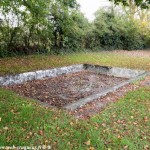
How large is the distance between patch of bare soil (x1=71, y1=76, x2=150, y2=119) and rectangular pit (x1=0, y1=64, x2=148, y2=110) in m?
0.17

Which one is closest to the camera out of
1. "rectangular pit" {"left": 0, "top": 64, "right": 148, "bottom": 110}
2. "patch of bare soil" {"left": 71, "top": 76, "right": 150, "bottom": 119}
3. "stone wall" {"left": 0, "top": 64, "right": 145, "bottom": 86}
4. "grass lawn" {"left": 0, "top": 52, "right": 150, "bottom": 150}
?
"grass lawn" {"left": 0, "top": 52, "right": 150, "bottom": 150}

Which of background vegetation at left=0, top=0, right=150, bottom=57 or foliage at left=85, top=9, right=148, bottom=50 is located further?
foliage at left=85, top=9, right=148, bottom=50

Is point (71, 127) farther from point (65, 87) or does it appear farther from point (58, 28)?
point (58, 28)

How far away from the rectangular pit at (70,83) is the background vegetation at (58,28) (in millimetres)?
3161

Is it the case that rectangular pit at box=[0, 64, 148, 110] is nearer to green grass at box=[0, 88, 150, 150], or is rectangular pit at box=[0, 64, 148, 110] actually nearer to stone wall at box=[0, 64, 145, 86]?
stone wall at box=[0, 64, 145, 86]

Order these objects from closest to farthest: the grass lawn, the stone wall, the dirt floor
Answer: the grass lawn, the dirt floor, the stone wall

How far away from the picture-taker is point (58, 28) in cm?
1812

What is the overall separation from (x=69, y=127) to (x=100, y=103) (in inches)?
83.9

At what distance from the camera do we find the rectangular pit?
809cm

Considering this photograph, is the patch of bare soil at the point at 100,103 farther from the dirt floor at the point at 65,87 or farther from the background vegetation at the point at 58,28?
the background vegetation at the point at 58,28

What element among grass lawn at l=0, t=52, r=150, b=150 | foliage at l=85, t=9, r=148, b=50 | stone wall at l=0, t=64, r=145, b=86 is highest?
foliage at l=85, t=9, r=148, b=50

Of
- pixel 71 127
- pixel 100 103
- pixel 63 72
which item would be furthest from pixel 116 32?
pixel 71 127

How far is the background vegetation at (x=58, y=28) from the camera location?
14352 millimetres

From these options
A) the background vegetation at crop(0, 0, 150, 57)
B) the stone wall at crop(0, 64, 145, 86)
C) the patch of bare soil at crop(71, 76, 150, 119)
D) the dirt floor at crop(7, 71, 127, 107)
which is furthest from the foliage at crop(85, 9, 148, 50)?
the patch of bare soil at crop(71, 76, 150, 119)
